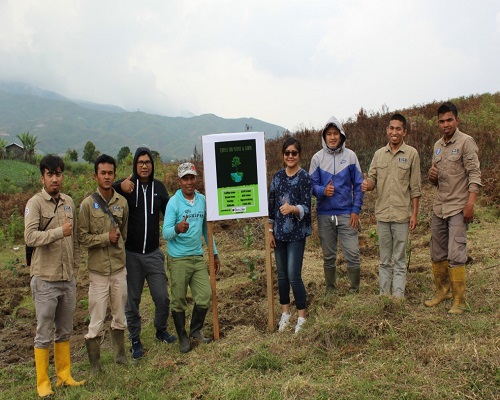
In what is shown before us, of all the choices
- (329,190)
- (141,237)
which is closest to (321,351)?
(329,190)

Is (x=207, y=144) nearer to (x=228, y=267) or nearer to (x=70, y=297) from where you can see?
A: (x=70, y=297)

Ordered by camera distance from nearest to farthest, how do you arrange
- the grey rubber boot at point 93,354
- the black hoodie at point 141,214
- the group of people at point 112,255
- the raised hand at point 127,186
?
1. the group of people at point 112,255
2. the grey rubber boot at point 93,354
3. the raised hand at point 127,186
4. the black hoodie at point 141,214

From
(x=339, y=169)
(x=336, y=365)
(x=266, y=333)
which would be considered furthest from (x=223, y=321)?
(x=339, y=169)

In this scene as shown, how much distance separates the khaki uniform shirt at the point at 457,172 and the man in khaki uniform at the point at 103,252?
3323 mm

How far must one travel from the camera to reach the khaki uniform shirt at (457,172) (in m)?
4.17

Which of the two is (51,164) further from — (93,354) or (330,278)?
(330,278)

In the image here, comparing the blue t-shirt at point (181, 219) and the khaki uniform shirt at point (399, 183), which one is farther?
the khaki uniform shirt at point (399, 183)

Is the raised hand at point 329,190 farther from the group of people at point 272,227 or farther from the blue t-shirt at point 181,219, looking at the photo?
the blue t-shirt at point 181,219

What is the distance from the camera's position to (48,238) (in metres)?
3.44

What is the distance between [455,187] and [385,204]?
0.71 meters

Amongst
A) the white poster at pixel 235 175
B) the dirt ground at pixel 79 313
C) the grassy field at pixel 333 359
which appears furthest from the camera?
the dirt ground at pixel 79 313

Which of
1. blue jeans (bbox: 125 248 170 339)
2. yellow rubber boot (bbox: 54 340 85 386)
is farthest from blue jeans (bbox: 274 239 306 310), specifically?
yellow rubber boot (bbox: 54 340 85 386)

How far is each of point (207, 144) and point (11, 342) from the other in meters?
3.55

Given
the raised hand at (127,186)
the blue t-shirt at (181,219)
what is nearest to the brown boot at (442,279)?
the blue t-shirt at (181,219)
